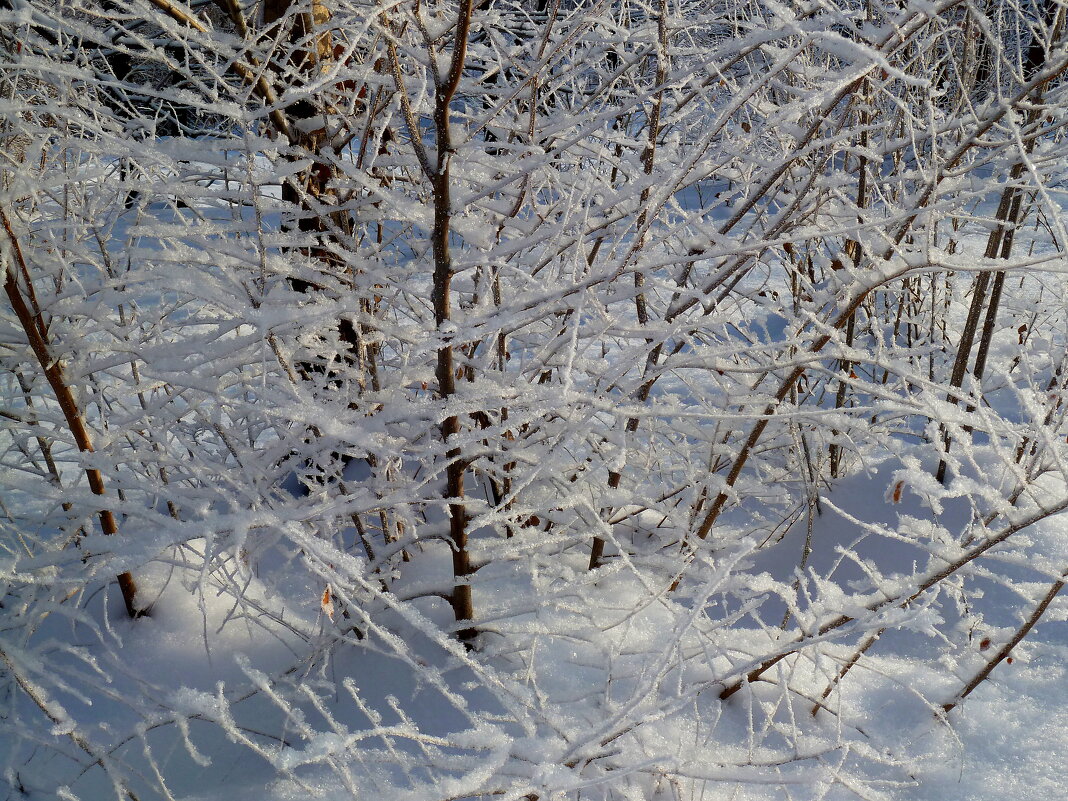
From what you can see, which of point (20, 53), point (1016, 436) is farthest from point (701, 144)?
point (20, 53)

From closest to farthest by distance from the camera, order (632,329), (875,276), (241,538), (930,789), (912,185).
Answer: (241,538) < (875,276) < (930,789) < (632,329) < (912,185)

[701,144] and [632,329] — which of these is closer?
[701,144]

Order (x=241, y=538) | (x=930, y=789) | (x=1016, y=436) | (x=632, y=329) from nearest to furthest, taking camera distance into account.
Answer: (x=241, y=538), (x=1016, y=436), (x=930, y=789), (x=632, y=329)

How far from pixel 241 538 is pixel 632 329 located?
3.15 feet

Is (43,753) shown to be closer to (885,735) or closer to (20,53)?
(20,53)

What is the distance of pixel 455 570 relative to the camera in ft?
5.89

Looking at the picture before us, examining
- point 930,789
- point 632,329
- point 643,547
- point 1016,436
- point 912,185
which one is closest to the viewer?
point 1016,436

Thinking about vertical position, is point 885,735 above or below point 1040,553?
below

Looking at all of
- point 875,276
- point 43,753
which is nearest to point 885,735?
point 875,276

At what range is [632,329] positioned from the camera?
167cm

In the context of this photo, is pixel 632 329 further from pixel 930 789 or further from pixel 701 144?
pixel 930 789

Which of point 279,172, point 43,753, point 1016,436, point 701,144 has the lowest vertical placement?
point 43,753

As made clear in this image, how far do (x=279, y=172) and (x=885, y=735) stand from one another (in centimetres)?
184

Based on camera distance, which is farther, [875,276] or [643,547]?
[643,547]
